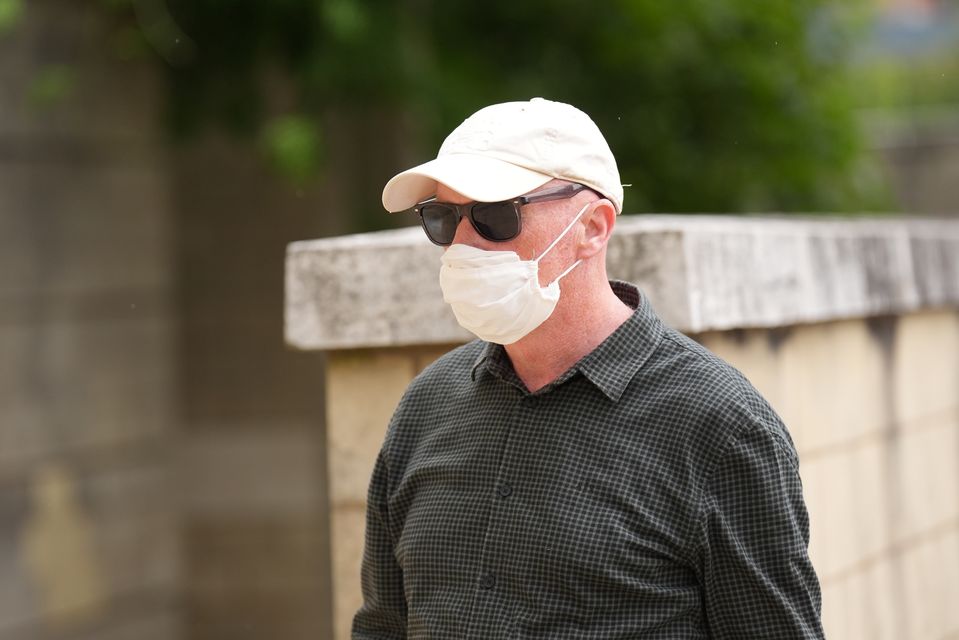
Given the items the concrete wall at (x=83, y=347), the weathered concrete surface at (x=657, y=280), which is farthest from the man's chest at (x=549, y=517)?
the concrete wall at (x=83, y=347)

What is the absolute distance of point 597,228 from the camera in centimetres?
229

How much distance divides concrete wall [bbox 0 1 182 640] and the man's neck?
16.8 feet

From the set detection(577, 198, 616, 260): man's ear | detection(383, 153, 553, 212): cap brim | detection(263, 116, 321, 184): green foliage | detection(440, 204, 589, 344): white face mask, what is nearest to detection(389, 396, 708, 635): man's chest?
detection(440, 204, 589, 344): white face mask

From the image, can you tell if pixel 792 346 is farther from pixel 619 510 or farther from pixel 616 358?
pixel 619 510

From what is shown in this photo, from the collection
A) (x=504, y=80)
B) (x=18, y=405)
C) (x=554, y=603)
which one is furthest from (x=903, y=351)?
(x=18, y=405)

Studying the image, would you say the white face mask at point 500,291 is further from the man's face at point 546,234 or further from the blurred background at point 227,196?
the blurred background at point 227,196

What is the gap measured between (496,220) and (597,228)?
0.18 m

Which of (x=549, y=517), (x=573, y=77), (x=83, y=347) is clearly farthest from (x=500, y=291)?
(x=573, y=77)

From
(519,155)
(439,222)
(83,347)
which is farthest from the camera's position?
(83,347)

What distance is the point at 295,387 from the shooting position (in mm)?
8227

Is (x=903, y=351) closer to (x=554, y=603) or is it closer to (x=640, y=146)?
(x=554, y=603)

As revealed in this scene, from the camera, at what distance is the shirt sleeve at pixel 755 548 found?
6.84 ft

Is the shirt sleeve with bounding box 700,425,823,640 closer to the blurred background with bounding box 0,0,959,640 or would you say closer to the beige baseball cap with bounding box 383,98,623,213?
the beige baseball cap with bounding box 383,98,623,213

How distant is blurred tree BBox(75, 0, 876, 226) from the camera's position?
6.93 meters
